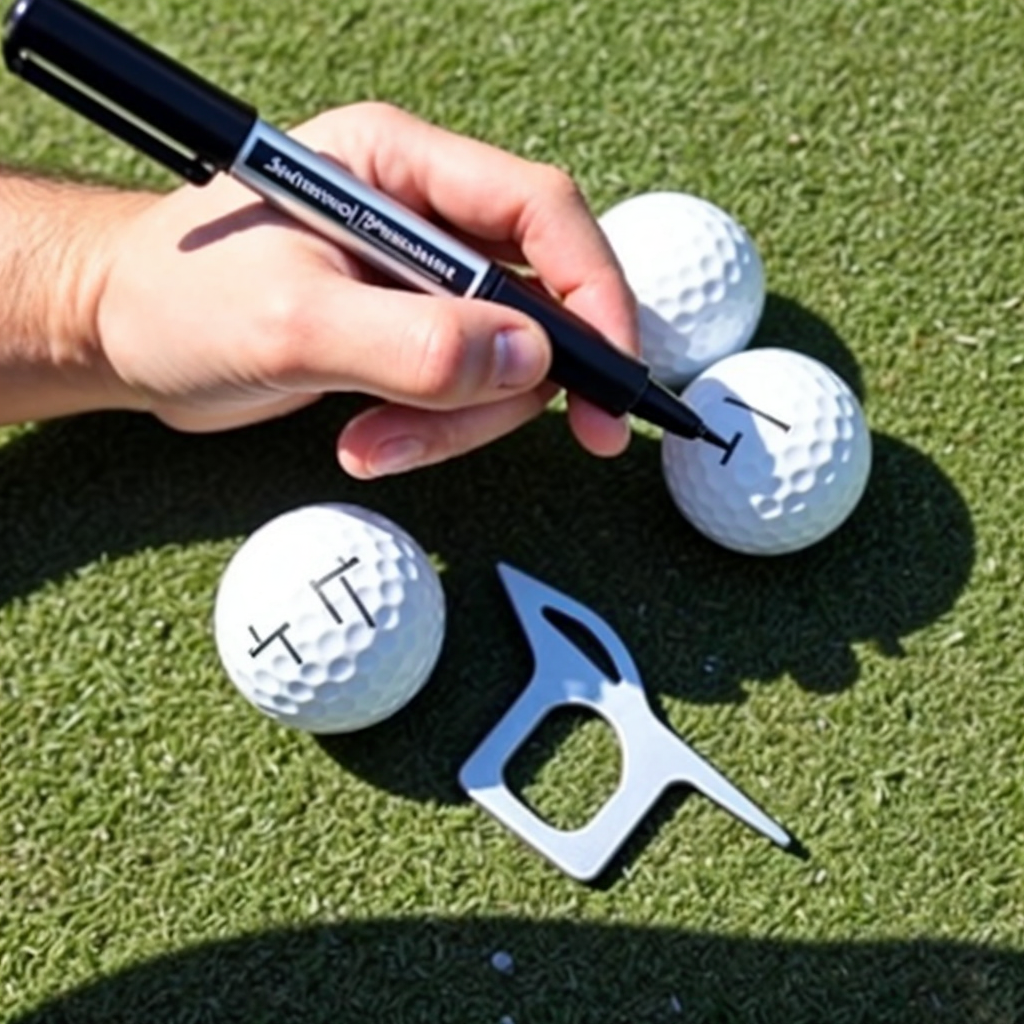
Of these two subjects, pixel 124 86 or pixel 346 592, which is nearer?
pixel 124 86

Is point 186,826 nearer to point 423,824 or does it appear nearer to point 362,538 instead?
point 423,824

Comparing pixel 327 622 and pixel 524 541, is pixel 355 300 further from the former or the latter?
pixel 524 541

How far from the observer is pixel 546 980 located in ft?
5.78

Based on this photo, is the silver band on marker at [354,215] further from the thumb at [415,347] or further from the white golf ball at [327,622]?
the white golf ball at [327,622]

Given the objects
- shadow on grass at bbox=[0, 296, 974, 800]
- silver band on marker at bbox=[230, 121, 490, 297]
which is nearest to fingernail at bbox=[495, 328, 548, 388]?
silver band on marker at bbox=[230, 121, 490, 297]

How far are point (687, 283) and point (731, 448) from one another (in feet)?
0.66

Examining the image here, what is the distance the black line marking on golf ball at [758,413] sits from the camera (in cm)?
184

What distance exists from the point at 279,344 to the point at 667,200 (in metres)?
0.62

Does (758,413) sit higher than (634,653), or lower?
higher

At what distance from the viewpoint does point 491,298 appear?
5.43 ft

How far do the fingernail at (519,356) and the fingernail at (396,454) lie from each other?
0.19 m

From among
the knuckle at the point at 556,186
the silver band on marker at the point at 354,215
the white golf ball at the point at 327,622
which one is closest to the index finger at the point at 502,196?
the knuckle at the point at 556,186

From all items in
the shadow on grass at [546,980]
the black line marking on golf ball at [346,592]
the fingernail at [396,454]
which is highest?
the fingernail at [396,454]

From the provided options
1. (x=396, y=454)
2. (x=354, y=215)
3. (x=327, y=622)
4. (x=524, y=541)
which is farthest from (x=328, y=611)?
(x=354, y=215)
